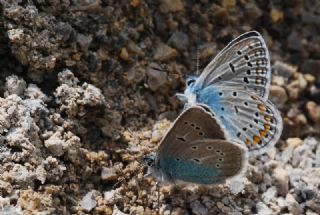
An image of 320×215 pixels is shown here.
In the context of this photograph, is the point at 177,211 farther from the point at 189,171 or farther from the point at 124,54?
the point at 124,54

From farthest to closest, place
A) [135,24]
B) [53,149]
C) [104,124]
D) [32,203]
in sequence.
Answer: [135,24] < [104,124] < [53,149] < [32,203]

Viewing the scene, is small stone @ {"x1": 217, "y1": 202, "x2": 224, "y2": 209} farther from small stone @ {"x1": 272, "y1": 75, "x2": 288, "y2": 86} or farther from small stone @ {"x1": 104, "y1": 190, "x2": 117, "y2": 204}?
small stone @ {"x1": 272, "y1": 75, "x2": 288, "y2": 86}

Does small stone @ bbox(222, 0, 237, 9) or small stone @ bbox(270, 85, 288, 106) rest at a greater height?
small stone @ bbox(222, 0, 237, 9)

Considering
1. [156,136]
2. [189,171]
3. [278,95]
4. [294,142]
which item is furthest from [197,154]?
[278,95]

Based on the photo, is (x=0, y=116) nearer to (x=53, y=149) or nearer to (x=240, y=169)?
(x=53, y=149)

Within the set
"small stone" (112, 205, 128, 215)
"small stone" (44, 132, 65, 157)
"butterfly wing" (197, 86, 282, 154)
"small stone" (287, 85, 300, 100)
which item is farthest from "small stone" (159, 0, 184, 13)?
"small stone" (112, 205, 128, 215)

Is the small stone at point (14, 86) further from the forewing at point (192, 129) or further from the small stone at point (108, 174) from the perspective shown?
the forewing at point (192, 129)

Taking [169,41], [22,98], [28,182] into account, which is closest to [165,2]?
[169,41]
